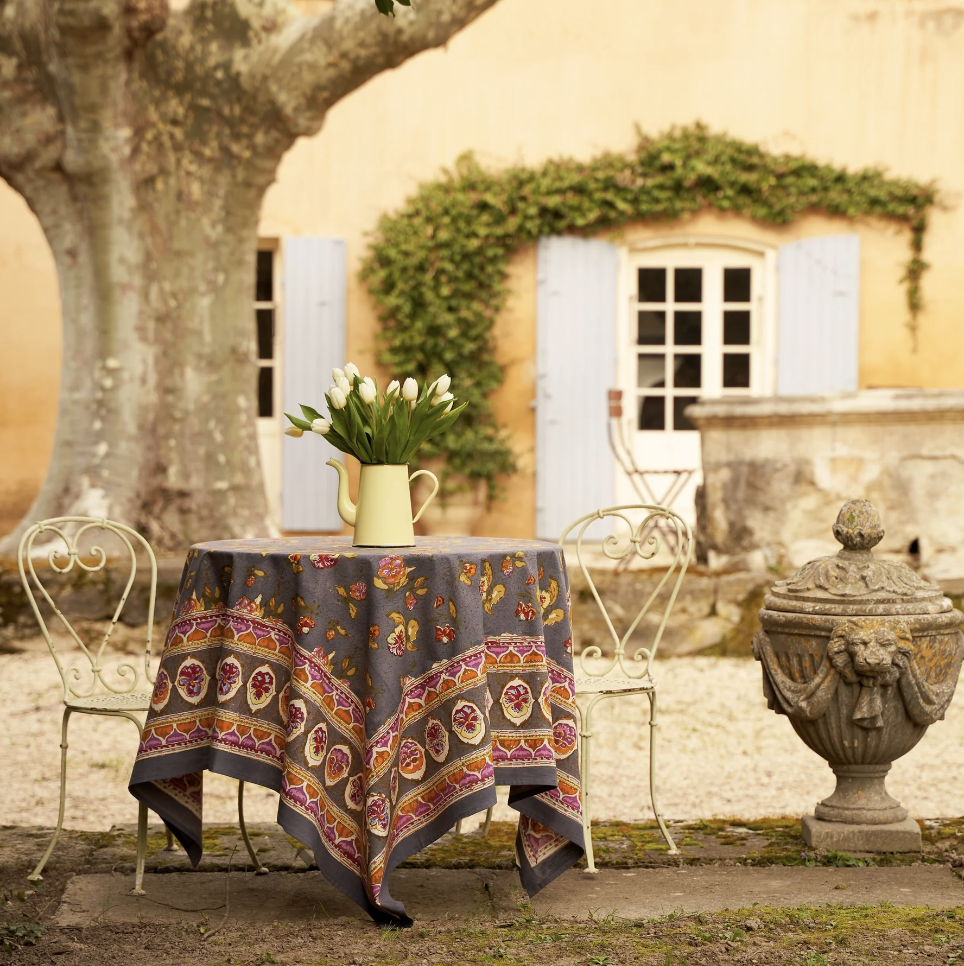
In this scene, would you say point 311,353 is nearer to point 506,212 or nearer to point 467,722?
point 506,212

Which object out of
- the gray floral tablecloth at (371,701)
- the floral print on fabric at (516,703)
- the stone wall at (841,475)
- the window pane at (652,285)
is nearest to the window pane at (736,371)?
the window pane at (652,285)

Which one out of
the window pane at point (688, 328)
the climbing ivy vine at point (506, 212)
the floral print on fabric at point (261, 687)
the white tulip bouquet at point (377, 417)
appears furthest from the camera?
the window pane at point (688, 328)

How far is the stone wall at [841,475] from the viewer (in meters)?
7.12

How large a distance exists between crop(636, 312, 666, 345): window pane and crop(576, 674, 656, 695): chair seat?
6.79 m

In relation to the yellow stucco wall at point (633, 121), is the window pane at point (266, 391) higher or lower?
lower

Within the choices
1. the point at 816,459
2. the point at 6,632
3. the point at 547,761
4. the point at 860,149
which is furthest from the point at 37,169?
the point at 860,149

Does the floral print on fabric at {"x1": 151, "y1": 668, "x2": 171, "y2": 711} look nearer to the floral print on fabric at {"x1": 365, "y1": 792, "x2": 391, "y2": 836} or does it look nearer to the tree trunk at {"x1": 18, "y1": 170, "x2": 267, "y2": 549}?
the floral print on fabric at {"x1": 365, "y1": 792, "x2": 391, "y2": 836}

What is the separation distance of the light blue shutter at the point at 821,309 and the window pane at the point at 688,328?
0.57m

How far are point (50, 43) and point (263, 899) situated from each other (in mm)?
4900

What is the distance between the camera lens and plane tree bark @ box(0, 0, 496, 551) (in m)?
6.75

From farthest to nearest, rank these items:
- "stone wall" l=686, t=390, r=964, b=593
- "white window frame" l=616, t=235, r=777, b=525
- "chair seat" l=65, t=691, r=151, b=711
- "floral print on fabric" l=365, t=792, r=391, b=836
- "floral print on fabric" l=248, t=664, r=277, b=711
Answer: "white window frame" l=616, t=235, r=777, b=525
"stone wall" l=686, t=390, r=964, b=593
"chair seat" l=65, t=691, r=151, b=711
"floral print on fabric" l=248, t=664, r=277, b=711
"floral print on fabric" l=365, t=792, r=391, b=836

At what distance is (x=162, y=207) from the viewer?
710 centimetres

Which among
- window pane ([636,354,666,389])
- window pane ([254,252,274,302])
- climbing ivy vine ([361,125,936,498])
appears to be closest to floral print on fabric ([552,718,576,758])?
climbing ivy vine ([361,125,936,498])

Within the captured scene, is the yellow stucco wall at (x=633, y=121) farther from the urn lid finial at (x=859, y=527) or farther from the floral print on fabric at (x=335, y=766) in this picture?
the floral print on fabric at (x=335, y=766)
